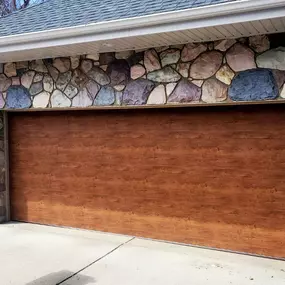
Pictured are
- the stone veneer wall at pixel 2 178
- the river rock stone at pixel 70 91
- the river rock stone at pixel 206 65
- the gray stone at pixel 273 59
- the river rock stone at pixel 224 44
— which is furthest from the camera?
the stone veneer wall at pixel 2 178

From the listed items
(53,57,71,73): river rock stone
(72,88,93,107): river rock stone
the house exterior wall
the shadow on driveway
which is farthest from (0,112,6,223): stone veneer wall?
the shadow on driveway

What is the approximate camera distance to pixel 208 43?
5164mm

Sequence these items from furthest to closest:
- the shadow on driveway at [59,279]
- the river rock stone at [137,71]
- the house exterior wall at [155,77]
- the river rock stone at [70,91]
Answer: the river rock stone at [70,91] → the river rock stone at [137,71] → the house exterior wall at [155,77] → the shadow on driveway at [59,279]

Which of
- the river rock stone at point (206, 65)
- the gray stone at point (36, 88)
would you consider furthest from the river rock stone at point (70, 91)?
the river rock stone at point (206, 65)

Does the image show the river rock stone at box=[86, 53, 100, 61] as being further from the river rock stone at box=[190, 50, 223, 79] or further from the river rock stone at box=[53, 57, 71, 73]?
the river rock stone at box=[190, 50, 223, 79]

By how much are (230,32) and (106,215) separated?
145 inches

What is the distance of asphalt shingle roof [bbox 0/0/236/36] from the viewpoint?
5.02 m

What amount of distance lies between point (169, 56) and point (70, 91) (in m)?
1.81

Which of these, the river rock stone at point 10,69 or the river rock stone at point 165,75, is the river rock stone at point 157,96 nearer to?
the river rock stone at point 165,75

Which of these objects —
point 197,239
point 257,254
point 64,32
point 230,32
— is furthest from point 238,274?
point 64,32

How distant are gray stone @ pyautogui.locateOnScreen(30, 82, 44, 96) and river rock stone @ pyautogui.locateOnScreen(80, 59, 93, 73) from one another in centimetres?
90

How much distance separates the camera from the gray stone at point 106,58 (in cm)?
585

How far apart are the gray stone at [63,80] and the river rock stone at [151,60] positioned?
139 centimetres

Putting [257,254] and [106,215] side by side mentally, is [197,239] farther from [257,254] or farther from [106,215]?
[106,215]
